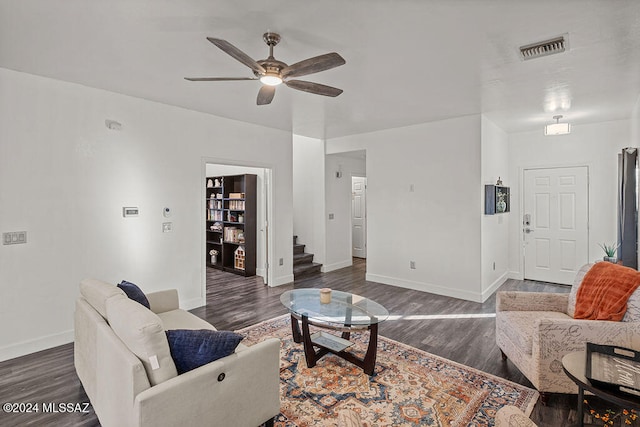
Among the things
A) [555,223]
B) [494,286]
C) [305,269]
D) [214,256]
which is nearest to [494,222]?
[494,286]

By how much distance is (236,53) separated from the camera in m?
2.03

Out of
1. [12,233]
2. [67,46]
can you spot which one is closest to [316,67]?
[67,46]

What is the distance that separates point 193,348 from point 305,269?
4.60 m

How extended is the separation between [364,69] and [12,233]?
368 cm

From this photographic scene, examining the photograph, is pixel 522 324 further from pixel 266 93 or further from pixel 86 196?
pixel 86 196

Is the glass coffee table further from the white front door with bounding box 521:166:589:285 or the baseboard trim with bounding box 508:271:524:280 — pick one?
the white front door with bounding box 521:166:589:285

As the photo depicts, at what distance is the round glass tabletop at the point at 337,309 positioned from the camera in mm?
2740

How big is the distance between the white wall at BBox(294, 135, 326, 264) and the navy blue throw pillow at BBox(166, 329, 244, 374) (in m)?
4.99

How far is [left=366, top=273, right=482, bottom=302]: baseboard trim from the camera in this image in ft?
15.6

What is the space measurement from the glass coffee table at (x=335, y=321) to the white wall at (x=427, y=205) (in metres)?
2.35

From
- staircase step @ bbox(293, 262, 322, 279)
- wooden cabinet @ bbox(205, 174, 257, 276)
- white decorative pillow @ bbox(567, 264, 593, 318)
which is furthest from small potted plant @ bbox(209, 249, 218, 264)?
white decorative pillow @ bbox(567, 264, 593, 318)

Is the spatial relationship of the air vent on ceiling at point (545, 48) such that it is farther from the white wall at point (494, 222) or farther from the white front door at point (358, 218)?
the white front door at point (358, 218)

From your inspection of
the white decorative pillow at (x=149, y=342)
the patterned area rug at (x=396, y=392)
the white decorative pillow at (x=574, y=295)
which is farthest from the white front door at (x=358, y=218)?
the white decorative pillow at (x=149, y=342)

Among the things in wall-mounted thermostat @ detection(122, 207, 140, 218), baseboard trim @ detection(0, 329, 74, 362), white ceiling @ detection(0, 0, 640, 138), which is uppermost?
white ceiling @ detection(0, 0, 640, 138)
